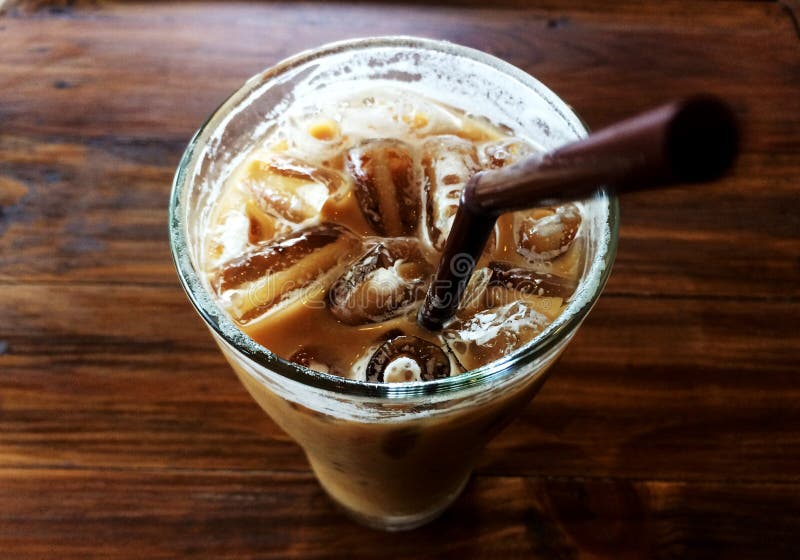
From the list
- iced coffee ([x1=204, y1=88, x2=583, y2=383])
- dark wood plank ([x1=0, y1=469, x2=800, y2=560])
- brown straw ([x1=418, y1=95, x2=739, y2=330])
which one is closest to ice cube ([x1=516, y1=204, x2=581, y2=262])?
iced coffee ([x1=204, y1=88, x2=583, y2=383])

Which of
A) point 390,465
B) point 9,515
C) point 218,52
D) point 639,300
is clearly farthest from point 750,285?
point 9,515

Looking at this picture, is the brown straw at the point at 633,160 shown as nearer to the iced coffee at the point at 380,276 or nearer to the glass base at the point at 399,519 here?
the iced coffee at the point at 380,276

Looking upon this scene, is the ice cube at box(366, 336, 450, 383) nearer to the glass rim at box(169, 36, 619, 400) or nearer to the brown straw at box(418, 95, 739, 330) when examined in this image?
the glass rim at box(169, 36, 619, 400)

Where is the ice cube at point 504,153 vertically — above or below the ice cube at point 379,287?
above

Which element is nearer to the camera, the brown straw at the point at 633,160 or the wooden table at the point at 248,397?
the brown straw at the point at 633,160

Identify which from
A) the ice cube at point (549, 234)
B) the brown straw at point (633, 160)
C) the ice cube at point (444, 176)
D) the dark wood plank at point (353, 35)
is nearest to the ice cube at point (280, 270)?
the ice cube at point (444, 176)

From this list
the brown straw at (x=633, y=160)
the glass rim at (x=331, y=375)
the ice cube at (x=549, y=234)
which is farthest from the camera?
the ice cube at (x=549, y=234)

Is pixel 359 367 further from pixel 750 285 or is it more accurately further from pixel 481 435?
pixel 750 285
